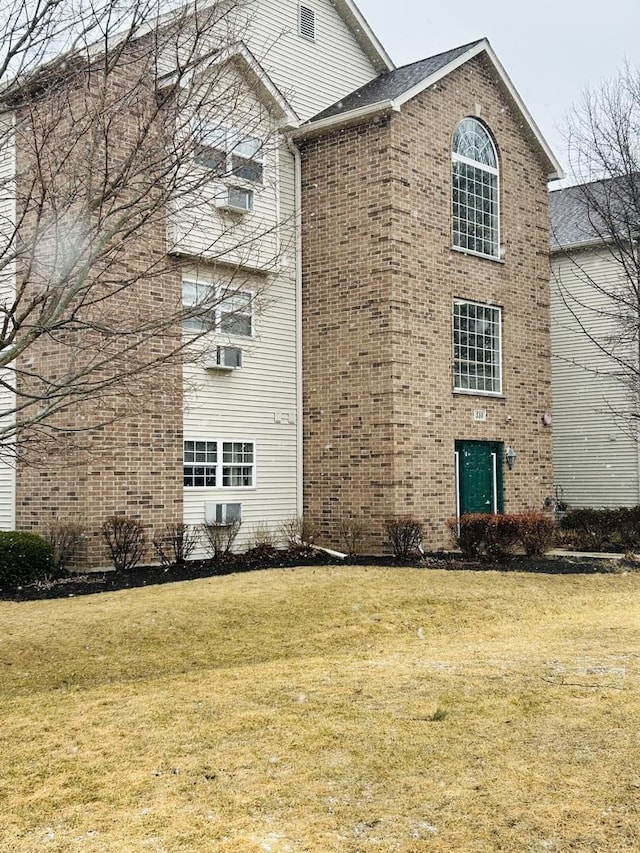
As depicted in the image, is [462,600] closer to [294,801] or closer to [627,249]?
[294,801]

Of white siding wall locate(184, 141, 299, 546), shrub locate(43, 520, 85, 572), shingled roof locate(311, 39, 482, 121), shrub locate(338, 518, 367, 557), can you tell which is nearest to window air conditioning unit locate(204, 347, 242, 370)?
white siding wall locate(184, 141, 299, 546)

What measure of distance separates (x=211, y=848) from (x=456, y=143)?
51.7 feet

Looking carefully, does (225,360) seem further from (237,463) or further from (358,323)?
(358,323)

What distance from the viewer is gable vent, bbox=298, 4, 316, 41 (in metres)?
18.0

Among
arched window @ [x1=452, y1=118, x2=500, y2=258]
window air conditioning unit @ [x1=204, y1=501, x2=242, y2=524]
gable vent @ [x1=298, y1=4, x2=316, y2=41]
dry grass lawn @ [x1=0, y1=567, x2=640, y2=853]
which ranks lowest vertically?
dry grass lawn @ [x1=0, y1=567, x2=640, y2=853]

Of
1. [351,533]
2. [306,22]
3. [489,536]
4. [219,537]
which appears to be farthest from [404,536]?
[306,22]

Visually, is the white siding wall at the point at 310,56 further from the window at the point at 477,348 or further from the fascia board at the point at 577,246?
the fascia board at the point at 577,246

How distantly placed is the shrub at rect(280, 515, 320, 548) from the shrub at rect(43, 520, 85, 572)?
4147 mm

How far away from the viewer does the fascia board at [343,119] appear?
52.4 feet

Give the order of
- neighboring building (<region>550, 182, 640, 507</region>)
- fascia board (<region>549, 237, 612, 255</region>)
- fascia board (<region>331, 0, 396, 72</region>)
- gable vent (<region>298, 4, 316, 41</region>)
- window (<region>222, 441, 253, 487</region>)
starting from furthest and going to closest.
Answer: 1. neighboring building (<region>550, 182, 640, 507</region>)
2. fascia board (<region>549, 237, 612, 255</region>)
3. fascia board (<region>331, 0, 396, 72</region>)
4. gable vent (<region>298, 4, 316, 41</region>)
5. window (<region>222, 441, 253, 487</region>)

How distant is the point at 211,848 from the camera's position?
4348 mm

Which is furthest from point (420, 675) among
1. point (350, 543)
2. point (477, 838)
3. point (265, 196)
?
point (265, 196)

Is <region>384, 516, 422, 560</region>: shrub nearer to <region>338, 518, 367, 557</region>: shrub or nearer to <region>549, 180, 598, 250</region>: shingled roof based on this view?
<region>338, 518, 367, 557</region>: shrub

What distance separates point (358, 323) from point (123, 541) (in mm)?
5819
